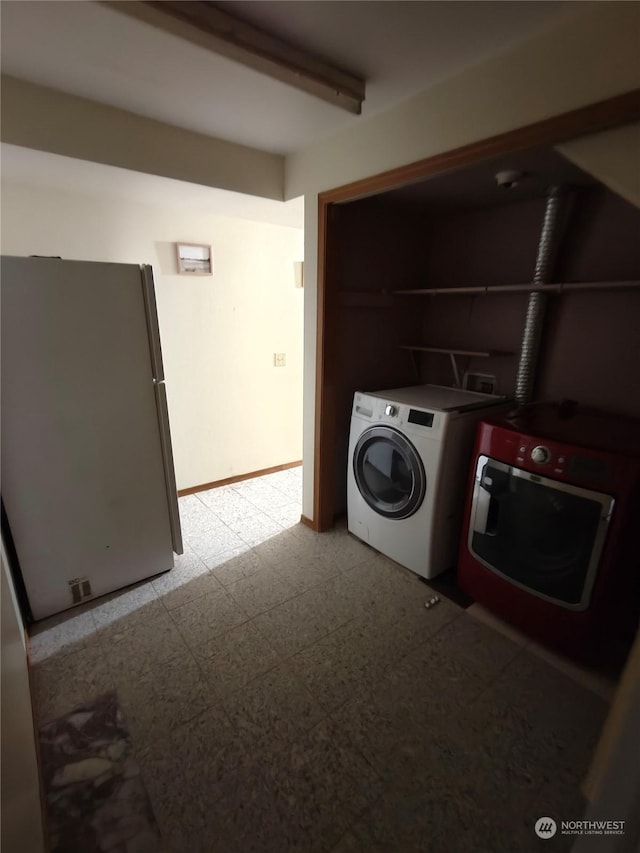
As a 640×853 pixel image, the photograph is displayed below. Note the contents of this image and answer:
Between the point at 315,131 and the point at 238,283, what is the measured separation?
127cm

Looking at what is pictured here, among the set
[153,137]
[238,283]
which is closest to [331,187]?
[153,137]

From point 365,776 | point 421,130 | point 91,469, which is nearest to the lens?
point 365,776

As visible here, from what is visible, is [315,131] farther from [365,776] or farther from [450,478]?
[365,776]

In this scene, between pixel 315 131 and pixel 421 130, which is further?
pixel 315 131

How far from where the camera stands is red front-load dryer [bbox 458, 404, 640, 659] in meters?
1.41

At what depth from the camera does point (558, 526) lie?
61.1 inches

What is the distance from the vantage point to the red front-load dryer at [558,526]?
141cm

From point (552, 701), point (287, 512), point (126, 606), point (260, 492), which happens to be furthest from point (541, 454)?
point (260, 492)

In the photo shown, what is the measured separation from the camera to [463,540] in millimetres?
1943

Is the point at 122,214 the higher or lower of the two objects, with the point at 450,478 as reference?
higher

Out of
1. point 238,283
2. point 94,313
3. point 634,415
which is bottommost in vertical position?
point 634,415

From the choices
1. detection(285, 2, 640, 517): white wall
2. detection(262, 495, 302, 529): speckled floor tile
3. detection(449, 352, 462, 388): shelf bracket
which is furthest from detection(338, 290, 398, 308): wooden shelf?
detection(262, 495, 302, 529): speckled floor tile

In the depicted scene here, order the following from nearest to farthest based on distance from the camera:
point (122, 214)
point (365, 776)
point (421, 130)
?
point (365, 776) < point (421, 130) < point (122, 214)

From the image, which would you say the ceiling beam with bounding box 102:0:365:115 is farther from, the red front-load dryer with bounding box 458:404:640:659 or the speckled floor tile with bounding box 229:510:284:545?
the speckled floor tile with bounding box 229:510:284:545
